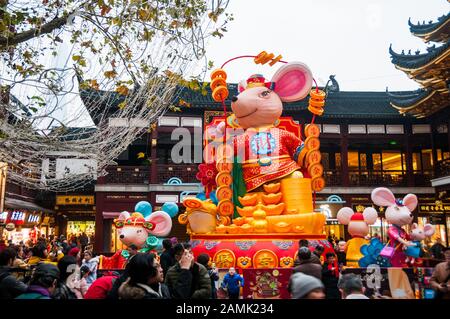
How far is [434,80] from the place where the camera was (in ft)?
45.4

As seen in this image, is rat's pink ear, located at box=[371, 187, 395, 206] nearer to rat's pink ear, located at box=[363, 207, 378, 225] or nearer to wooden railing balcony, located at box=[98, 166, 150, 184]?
rat's pink ear, located at box=[363, 207, 378, 225]

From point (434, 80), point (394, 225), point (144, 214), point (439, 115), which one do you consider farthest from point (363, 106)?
point (144, 214)

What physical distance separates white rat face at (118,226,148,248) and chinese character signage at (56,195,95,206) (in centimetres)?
1274

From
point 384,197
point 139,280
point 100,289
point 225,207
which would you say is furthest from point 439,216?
point 139,280

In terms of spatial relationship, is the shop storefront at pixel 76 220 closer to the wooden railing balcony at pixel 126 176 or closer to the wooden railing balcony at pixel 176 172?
the wooden railing balcony at pixel 126 176

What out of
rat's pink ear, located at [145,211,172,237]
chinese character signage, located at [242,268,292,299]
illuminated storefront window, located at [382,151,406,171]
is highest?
illuminated storefront window, located at [382,151,406,171]

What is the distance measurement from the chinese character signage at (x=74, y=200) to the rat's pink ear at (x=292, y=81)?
1399 cm

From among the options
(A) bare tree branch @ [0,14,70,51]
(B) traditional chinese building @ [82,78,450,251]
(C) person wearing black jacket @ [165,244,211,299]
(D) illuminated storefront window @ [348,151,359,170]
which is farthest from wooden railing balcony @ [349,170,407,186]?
(C) person wearing black jacket @ [165,244,211,299]

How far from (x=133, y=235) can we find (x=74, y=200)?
43.3ft

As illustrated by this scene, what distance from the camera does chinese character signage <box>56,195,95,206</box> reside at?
19297 mm

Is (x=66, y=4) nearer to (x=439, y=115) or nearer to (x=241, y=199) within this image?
(x=241, y=199)

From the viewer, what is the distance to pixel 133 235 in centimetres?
742

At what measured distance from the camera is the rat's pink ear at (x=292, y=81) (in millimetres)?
7941

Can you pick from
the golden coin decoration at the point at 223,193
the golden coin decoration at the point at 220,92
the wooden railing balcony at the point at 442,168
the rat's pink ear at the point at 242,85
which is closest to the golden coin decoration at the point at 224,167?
the golden coin decoration at the point at 223,193
